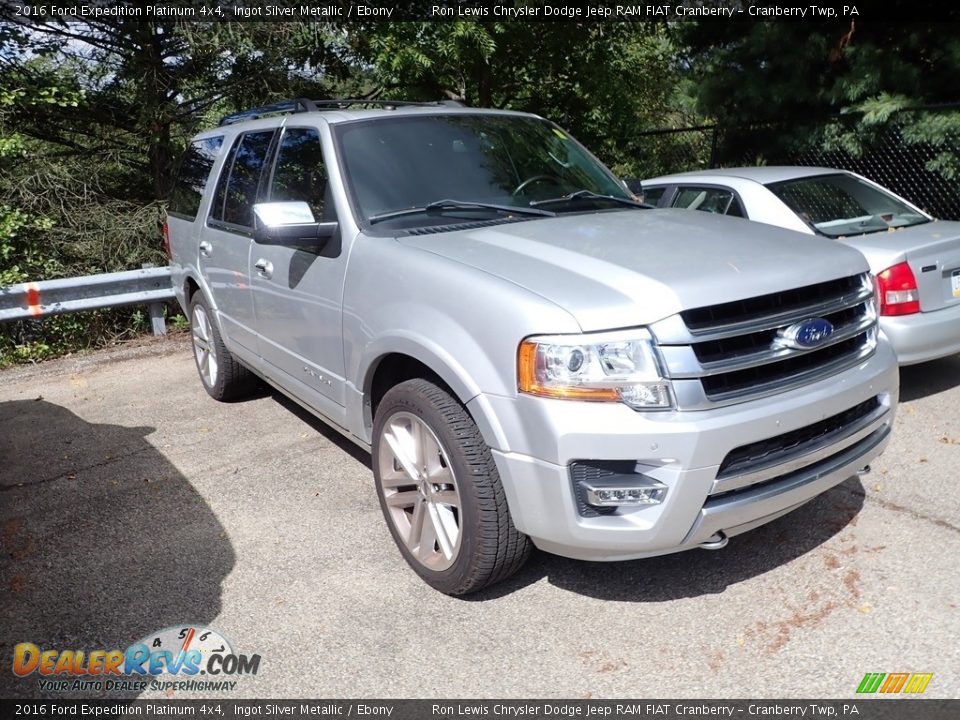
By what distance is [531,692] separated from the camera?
9.09 feet

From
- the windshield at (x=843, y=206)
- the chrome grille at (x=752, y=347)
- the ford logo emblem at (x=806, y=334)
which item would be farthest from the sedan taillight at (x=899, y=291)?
the ford logo emblem at (x=806, y=334)

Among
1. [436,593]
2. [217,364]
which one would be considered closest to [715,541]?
[436,593]

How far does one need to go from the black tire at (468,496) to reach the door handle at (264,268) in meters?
1.48

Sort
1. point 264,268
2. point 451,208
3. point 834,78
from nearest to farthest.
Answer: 1. point 451,208
2. point 264,268
3. point 834,78

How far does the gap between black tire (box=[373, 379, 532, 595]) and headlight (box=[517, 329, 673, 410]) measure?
43 centimetres

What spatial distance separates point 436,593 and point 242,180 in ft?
9.66

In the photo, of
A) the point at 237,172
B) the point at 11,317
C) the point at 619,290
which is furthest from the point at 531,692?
the point at 11,317

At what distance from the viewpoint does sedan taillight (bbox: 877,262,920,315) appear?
4996 millimetres

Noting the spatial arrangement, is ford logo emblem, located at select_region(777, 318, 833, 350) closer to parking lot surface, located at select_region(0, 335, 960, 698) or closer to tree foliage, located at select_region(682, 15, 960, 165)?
parking lot surface, located at select_region(0, 335, 960, 698)

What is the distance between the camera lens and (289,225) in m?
3.68

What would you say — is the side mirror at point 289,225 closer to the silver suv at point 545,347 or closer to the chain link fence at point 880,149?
the silver suv at point 545,347

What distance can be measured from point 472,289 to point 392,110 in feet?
6.08

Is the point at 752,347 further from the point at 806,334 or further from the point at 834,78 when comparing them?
the point at 834,78

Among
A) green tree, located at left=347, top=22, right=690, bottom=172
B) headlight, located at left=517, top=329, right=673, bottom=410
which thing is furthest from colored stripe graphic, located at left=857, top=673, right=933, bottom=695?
green tree, located at left=347, top=22, right=690, bottom=172
